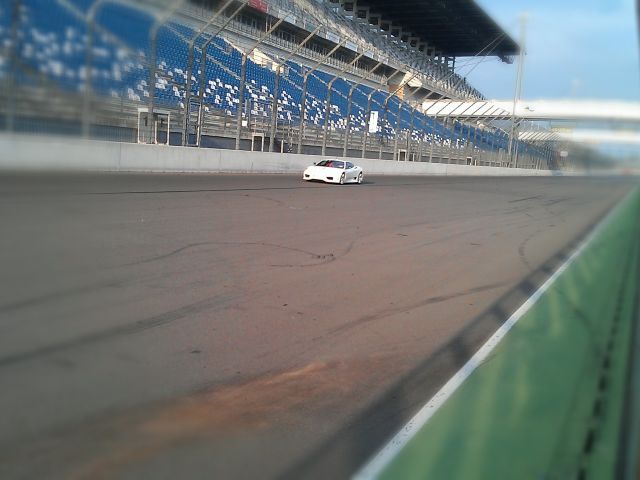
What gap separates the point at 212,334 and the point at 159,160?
1512 centimetres

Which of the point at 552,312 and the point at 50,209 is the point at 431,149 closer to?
the point at 552,312

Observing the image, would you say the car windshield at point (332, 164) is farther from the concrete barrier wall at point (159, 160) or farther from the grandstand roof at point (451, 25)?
the grandstand roof at point (451, 25)

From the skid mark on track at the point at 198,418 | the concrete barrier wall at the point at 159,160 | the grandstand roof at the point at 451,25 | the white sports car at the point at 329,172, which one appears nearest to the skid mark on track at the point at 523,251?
the grandstand roof at the point at 451,25

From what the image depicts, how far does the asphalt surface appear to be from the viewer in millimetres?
3283

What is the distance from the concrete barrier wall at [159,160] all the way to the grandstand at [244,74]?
0.07m

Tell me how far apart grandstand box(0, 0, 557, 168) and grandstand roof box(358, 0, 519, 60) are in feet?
0.24

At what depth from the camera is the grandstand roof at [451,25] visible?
26.3 feet

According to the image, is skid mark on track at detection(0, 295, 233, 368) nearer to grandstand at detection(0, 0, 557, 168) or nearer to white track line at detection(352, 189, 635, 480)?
grandstand at detection(0, 0, 557, 168)

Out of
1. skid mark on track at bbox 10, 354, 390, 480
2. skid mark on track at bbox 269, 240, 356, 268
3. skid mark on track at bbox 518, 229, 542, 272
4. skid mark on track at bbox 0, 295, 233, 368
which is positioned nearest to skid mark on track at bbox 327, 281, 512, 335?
skid mark on track at bbox 10, 354, 390, 480

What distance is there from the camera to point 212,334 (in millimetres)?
5238

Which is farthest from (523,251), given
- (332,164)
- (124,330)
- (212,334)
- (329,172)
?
(332,164)

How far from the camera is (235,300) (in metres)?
6.38

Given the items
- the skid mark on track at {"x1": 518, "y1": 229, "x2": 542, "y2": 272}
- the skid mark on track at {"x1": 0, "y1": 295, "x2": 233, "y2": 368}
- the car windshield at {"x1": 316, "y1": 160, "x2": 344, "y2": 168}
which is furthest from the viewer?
the car windshield at {"x1": 316, "y1": 160, "x2": 344, "y2": 168}

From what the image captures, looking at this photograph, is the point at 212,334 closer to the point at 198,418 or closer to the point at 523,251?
the point at 198,418
